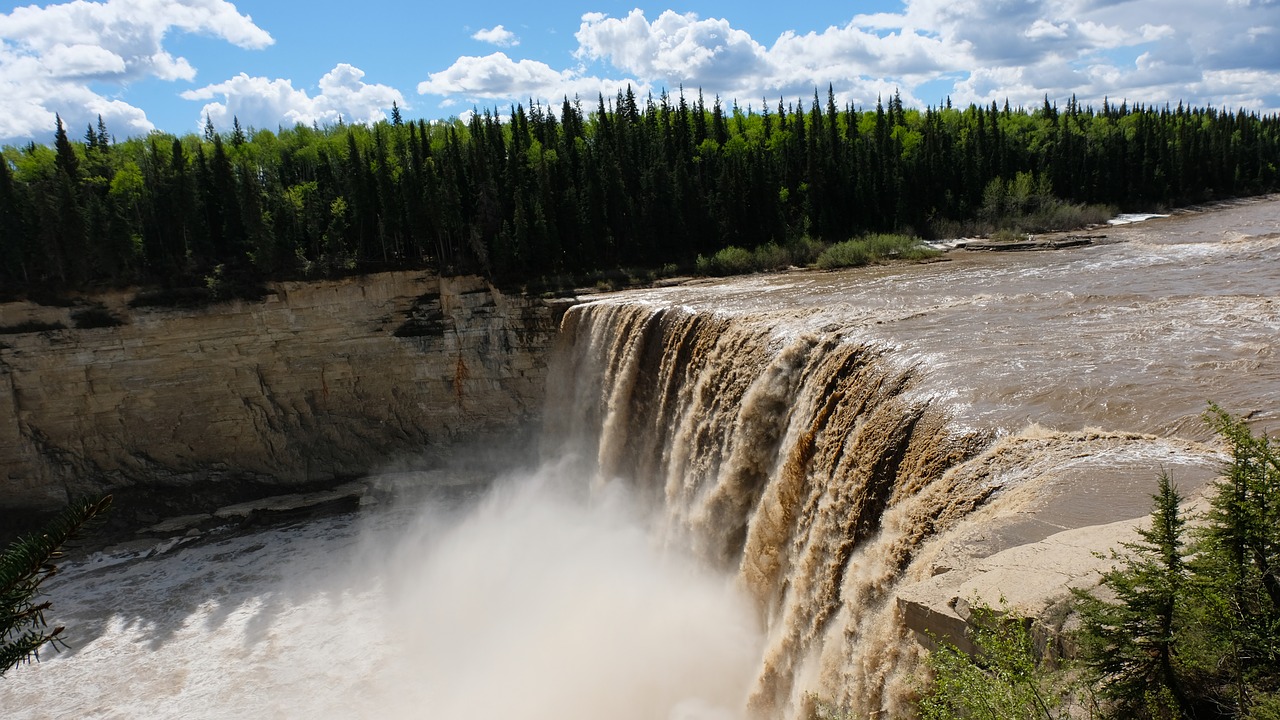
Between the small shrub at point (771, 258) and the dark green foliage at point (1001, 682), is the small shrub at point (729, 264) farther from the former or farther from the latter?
the dark green foliage at point (1001, 682)

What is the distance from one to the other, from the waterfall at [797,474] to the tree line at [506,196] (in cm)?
1669

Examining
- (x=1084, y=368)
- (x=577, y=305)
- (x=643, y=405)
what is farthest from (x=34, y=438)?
(x=1084, y=368)

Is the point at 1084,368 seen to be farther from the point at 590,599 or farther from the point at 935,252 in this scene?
the point at 935,252

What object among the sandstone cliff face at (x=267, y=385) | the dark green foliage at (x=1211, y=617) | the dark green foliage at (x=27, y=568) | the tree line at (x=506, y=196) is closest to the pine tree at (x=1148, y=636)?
the dark green foliage at (x=1211, y=617)

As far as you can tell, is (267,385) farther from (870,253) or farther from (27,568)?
(27,568)

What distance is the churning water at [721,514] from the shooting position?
8.84 meters

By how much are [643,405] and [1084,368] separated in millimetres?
11352

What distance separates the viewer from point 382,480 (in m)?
29.5

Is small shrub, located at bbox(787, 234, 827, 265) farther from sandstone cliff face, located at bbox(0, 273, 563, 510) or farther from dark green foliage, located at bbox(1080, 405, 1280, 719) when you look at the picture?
dark green foliage, located at bbox(1080, 405, 1280, 719)

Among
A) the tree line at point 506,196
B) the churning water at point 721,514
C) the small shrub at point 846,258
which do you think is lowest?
the churning water at point 721,514

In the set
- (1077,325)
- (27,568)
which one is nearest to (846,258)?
(1077,325)

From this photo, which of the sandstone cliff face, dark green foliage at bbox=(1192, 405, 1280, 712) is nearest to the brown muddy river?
dark green foliage at bbox=(1192, 405, 1280, 712)

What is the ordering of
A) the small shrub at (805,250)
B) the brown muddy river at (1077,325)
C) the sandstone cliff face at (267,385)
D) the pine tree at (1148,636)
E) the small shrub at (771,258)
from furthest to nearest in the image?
the small shrub at (805,250)
the small shrub at (771,258)
the sandstone cliff face at (267,385)
the brown muddy river at (1077,325)
the pine tree at (1148,636)

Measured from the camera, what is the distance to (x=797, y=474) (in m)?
12.0
